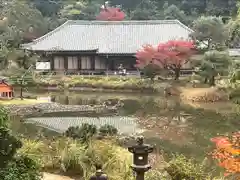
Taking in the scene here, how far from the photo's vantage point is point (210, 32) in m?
37.5

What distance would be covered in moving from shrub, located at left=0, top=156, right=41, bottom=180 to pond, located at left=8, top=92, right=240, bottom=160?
8398mm

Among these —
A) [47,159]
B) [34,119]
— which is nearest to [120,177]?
[47,159]

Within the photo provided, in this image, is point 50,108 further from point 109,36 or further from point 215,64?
point 109,36

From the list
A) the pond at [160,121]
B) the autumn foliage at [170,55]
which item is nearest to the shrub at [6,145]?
the pond at [160,121]

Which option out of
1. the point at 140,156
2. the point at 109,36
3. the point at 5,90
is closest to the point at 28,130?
the point at 5,90

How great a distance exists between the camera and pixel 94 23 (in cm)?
4369

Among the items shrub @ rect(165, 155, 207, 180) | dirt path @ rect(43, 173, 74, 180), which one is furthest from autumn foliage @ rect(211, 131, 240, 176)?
dirt path @ rect(43, 173, 74, 180)

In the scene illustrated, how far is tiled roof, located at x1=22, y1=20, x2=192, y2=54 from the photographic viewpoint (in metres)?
40.1

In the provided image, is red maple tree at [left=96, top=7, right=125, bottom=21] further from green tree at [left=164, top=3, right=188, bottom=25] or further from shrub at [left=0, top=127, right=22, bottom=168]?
shrub at [left=0, top=127, right=22, bottom=168]

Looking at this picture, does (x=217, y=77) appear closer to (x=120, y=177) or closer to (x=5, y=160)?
(x=120, y=177)

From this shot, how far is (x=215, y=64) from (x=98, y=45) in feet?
38.6

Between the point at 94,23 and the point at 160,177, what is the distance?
111ft

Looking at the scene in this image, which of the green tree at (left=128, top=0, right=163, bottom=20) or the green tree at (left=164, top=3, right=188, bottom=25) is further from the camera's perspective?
the green tree at (left=128, top=0, right=163, bottom=20)

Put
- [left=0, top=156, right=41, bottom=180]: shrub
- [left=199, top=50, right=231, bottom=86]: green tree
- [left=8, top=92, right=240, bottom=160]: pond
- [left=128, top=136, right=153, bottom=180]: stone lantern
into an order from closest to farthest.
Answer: [left=128, top=136, right=153, bottom=180]: stone lantern < [left=0, top=156, right=41, bottom=180]: shrub < [left=8, top=92, right=240, bottom=160]: pond < [left=199, top=50, right=231, bottom=86]: green tree
